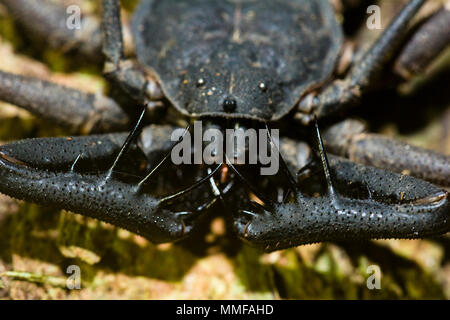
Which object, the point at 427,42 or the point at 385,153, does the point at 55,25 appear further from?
the point at 427,42

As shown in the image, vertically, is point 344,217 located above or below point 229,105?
below

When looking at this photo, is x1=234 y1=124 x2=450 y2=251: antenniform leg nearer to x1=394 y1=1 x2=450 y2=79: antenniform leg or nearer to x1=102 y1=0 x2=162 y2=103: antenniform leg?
x1=102 y1=0 x2=162 y2=103: antenniform leg

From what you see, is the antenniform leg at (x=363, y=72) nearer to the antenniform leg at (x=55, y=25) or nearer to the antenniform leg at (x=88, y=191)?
the antenniform leg at (x=88, y=191)

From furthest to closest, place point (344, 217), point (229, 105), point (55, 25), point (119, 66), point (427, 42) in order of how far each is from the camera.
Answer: point (55, 25), point (427, 42), point (119, 66), point (229, 105), point (344, 217)

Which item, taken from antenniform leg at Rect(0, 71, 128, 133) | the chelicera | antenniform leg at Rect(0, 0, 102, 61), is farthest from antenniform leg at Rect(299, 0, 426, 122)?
antenniform leg at Rect(0, 0, 102, 61)

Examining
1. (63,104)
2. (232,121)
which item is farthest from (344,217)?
(63,104)

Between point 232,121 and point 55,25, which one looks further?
point 55,25
